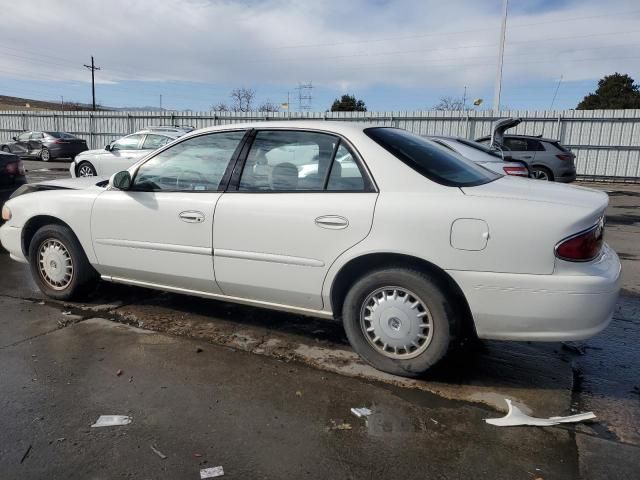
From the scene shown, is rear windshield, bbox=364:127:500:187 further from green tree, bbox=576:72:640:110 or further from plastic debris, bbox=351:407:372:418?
green tree, bbox=576:72:640:110

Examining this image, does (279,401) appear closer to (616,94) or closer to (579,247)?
(579,247)

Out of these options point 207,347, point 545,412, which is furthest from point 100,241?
point 545,412

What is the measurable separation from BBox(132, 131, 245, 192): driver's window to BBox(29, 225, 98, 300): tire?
0.91 meters

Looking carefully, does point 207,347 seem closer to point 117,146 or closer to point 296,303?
point 296,303

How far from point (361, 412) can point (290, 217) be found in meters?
1.33

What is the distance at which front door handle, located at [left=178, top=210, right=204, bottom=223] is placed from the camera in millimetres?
3855

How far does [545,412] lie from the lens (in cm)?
303

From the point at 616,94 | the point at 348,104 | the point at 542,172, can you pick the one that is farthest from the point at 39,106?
the point at 542,172

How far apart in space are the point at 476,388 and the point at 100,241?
3.18 metres

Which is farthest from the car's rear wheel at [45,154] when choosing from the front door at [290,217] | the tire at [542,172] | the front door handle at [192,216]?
the front door at [290,217]

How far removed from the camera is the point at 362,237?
130 inches

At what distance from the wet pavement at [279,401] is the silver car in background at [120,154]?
10.1m

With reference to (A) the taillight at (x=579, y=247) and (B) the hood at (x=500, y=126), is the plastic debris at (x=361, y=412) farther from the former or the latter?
(B) the hood at (x=500, y=126)

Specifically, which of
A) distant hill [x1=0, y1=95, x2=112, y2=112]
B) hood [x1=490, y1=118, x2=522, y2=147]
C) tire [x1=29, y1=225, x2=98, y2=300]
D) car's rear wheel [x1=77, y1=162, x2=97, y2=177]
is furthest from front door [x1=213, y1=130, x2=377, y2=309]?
distant hill [x1=0, y1=95, x2=112, y2=112]
